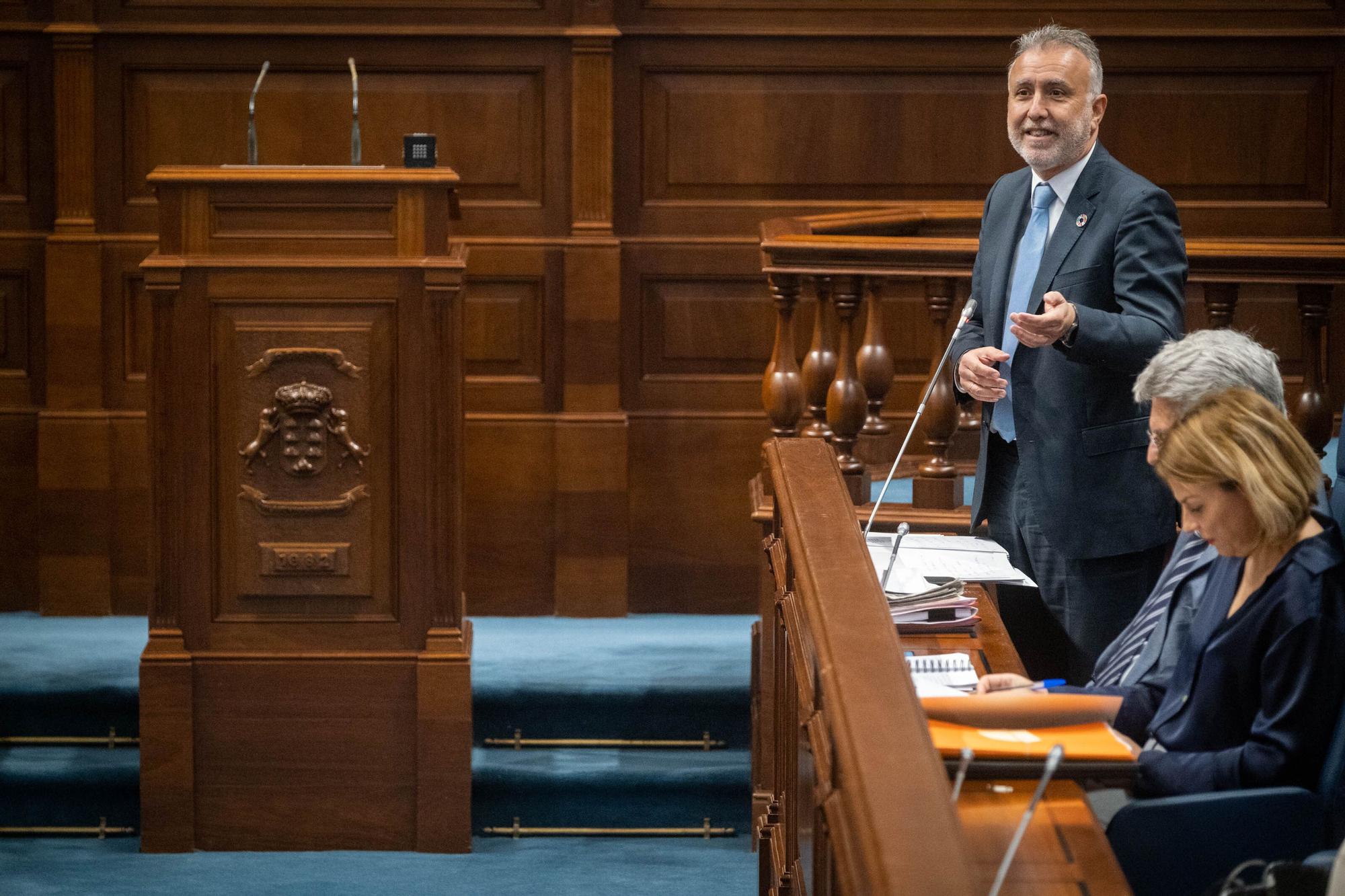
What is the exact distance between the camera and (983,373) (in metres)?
2.88

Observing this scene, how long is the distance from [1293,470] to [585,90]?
3288 mm

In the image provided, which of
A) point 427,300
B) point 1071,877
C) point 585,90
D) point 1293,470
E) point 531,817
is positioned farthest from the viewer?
point 585,90

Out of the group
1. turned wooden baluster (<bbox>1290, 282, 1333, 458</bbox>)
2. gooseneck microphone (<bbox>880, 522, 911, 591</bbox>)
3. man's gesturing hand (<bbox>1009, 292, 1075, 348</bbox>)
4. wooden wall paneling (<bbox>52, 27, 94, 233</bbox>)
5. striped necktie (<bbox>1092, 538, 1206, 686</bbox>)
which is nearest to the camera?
striped necktie (<bbox>1092, 538, 1206, 686</bbox>)

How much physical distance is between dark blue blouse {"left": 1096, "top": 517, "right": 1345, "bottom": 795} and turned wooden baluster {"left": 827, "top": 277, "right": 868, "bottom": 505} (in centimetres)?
179

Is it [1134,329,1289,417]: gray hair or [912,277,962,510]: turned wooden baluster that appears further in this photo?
[912,277,962,510]: turned wooden baluster

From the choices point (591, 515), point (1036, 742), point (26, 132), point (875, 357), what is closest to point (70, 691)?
point (591, 515)

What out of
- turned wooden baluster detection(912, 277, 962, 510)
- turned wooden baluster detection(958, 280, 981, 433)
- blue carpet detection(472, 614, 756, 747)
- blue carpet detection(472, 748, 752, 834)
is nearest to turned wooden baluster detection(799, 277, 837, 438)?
turned wooden baluster detection(912, 277, 962, 510)

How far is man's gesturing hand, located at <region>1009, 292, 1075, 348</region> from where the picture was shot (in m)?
2.69

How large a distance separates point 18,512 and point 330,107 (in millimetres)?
1560

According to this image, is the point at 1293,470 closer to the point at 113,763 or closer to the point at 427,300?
the point at 427,300

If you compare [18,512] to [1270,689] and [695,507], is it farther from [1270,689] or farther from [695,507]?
[1270,689]

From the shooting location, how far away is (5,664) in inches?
179

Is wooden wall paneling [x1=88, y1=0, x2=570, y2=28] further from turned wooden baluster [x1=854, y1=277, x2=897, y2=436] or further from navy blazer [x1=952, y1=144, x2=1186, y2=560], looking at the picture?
navy blazer [x1=952, y1=144, x2=1186, y2=560]

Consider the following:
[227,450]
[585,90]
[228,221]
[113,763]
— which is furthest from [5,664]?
[585,90]
